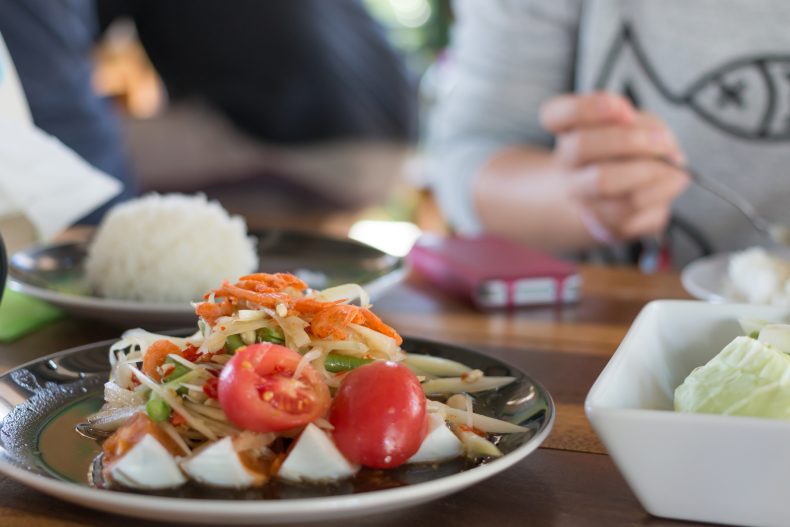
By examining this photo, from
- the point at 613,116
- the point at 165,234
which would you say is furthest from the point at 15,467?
the point at 613,116

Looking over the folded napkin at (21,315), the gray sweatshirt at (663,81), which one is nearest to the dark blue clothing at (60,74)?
the gray sweatshirt at (663,81)

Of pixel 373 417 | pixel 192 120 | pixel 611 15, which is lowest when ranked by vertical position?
pixel 192 120

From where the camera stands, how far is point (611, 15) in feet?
4.84

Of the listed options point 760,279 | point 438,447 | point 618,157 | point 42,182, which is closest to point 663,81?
point 618,157

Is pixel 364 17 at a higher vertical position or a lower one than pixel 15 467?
higher

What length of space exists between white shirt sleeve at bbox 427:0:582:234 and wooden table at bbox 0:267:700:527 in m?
0.46

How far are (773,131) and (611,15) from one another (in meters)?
0.32

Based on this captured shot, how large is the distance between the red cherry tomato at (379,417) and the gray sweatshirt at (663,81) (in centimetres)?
105

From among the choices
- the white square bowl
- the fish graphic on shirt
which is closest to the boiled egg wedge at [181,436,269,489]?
the white square bowl

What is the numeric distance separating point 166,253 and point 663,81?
90 centimetres

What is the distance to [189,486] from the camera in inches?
18.6

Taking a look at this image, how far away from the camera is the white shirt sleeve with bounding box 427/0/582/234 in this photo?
62.3 inches

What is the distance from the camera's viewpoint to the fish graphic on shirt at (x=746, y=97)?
1357 mm

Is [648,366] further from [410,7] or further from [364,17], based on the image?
[410,7]
